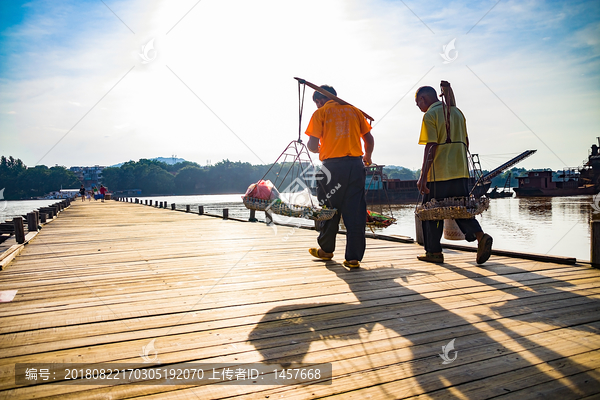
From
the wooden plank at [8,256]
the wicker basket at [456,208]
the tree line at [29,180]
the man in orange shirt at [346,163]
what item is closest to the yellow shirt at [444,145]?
the wicker basket at [456,208]

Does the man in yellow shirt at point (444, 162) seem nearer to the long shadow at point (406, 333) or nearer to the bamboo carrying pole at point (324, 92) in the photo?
the bamboo carrying pole at point (324, 92)

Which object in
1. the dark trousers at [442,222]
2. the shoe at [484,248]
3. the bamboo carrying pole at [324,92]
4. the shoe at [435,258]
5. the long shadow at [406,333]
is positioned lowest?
the long shadow at [406,333]

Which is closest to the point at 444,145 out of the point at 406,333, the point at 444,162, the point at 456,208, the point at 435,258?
the point at 444,162

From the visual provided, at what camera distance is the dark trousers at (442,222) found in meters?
4.32

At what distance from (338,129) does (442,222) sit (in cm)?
159

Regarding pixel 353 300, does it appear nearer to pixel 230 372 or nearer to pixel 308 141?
pixel 230 372

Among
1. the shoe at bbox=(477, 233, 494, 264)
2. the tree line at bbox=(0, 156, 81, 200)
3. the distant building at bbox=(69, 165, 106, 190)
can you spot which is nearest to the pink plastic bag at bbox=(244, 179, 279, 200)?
the shoe at bbox=(477, 233, 494, 264)

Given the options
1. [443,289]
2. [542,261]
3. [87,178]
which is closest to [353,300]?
[443,289]

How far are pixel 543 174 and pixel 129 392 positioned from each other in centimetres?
7447

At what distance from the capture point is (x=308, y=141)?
4.48 metres

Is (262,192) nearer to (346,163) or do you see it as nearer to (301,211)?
(301,211)

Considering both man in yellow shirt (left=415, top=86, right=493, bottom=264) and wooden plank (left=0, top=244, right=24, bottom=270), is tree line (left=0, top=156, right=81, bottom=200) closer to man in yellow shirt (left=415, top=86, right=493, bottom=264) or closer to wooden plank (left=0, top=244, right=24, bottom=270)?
wooden plank (left=0, top=244, right=24, bottom=270)

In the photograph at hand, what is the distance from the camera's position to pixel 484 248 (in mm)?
4191

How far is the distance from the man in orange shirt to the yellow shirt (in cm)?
65
